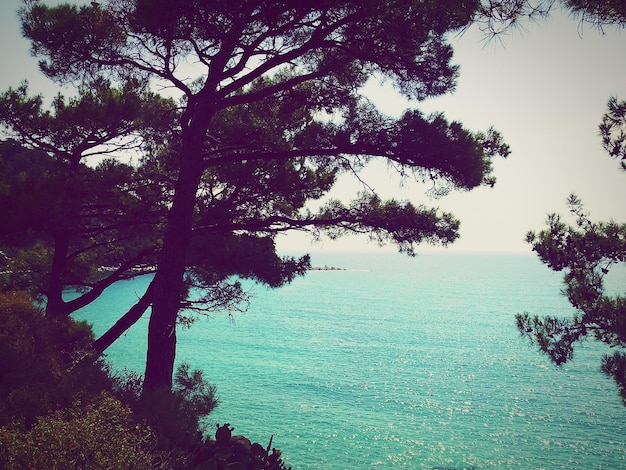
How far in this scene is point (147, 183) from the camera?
7664mm

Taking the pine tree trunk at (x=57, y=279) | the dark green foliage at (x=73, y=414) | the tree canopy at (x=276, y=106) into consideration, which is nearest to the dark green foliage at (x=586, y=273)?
the tree canopy at (x=276, y=106)

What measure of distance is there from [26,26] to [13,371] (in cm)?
515

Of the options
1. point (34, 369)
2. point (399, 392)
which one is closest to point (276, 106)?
point (34, 369)

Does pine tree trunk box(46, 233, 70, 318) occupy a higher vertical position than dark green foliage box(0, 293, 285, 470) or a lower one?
higher

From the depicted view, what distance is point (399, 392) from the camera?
27.8 m

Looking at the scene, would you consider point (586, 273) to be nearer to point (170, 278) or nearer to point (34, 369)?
point (170, 278)

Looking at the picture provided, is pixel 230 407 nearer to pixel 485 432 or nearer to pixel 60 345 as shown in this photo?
pixel 485 432

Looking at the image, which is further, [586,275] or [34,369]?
[586,275]

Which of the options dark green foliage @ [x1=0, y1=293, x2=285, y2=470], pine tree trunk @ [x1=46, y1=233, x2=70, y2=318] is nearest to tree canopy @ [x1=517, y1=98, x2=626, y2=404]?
dark green foliage @ [x1=0, y1=293, x2=285, y2=470]

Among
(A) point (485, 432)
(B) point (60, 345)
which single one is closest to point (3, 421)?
(B) point (60, 345)

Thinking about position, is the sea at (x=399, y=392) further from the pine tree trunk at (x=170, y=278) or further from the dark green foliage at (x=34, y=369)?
the dark green foliage at (x=34, y=369)

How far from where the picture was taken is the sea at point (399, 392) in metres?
18.5

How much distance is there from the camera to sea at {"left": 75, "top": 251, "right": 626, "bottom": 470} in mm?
18500

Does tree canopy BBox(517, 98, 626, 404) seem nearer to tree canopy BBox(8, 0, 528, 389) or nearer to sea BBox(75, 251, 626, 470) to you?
sea BBox(75, 251, 626, 470)
